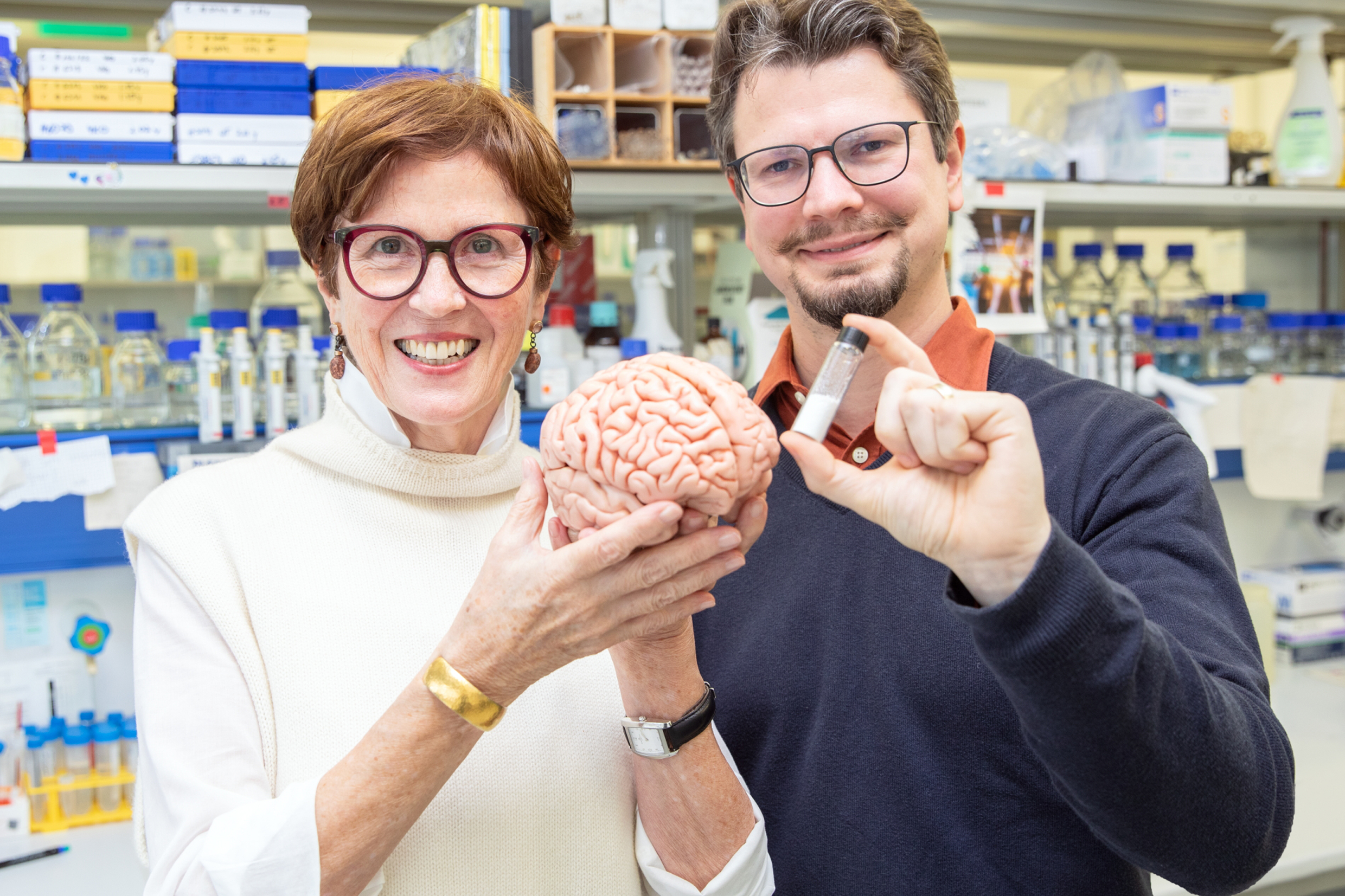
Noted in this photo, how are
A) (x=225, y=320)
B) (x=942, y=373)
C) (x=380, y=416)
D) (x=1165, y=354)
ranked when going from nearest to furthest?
(x=380, y=416) → (x=942, y=373) → (x=225, y=320) → (x=1165, y=354)

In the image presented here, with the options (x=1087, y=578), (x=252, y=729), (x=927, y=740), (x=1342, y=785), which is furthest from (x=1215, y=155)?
(x=252, y=729)

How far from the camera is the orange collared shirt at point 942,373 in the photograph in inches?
49.9

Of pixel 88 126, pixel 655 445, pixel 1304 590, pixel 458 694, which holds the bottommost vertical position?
pixel 1304 590

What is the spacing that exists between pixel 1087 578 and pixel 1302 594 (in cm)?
237

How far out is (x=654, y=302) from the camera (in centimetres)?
207

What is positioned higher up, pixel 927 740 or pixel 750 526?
pixel 750 526

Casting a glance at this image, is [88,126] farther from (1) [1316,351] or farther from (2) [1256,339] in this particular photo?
(1) [1316,351]

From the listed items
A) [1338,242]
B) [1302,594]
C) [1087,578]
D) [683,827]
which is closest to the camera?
[1087,578]

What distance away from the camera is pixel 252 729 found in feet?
3.33

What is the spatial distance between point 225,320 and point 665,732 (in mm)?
1241

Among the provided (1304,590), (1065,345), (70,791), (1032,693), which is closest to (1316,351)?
(1304,590)

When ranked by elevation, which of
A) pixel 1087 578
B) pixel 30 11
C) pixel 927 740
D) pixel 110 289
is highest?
pixel 30 11

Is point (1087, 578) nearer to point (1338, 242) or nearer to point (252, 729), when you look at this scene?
point (252, 729)

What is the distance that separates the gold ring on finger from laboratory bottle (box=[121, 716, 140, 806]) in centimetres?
175
